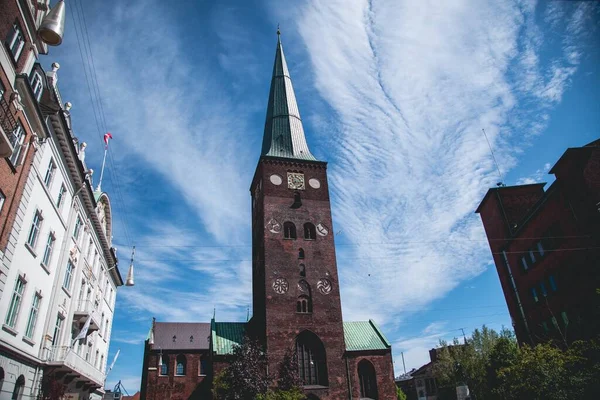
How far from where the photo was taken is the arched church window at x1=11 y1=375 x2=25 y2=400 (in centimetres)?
1767

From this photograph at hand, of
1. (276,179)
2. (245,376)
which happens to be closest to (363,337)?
(245,376)

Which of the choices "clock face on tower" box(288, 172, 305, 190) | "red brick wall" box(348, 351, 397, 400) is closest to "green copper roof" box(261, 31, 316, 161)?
"clock face on tower" box(288, 172, 305, 190)

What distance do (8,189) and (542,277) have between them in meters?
33.1

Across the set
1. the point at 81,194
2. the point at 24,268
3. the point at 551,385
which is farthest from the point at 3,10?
the point at 551,385

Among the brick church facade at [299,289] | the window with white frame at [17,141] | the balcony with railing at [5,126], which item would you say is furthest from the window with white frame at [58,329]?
the brick church facade at [299,289]

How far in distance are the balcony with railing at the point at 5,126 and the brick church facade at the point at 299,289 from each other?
84.0ft

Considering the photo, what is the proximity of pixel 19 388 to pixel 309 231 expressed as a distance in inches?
1082

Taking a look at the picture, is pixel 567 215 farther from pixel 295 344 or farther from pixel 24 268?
pixel 24 268

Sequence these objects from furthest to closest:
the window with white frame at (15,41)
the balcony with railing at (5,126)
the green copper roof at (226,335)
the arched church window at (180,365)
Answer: the arched church window at (180,365) → the green copper roof at (226,335) → the window with white frame at (15,41) → the balcony with railing at (5,126)

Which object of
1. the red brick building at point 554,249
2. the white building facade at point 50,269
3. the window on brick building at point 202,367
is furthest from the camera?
the window on brick building at point 202,367

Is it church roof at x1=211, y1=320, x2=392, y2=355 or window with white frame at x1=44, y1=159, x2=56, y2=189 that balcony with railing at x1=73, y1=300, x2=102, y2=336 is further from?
church roof at x1=211, y1=320, x2=392, y2=355

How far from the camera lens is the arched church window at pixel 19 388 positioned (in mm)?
17672

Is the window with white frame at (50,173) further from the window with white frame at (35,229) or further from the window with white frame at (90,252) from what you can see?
the window with white frame at (90,252)

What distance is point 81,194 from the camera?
2620cm
